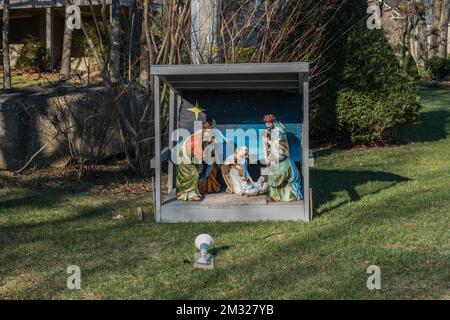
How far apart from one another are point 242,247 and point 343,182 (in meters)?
3.52

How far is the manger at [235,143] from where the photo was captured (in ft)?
23.8

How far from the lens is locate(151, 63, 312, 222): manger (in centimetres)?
725

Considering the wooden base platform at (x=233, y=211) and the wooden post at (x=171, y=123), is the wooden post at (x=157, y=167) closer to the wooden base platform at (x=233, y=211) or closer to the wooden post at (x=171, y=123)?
Result: the wooden base platform at (x=233, y=211)

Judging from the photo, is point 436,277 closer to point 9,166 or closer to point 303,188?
point 303,188

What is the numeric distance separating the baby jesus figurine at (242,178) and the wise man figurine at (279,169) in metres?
0.19

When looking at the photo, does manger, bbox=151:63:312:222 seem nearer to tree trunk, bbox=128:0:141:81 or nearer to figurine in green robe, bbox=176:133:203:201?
figurine in green robe, bbox=176:133:203:201

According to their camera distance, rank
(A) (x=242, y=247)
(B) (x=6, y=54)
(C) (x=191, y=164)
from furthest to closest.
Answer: (B) (x=6, y=54) < (C) (x=191, y=164) < (A) (x=242, y=247)

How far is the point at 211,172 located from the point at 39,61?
16.6m

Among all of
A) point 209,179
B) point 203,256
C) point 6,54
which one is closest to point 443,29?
point 6,54

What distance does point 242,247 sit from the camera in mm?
6254

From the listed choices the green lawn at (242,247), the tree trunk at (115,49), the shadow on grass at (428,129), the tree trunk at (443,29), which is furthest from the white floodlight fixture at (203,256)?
the tree trunk at (443,29)

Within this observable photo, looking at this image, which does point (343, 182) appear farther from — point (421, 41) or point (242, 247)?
point (421, 41)

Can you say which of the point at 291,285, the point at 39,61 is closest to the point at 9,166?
the point at 291,285

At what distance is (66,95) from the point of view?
1033 centimetres
